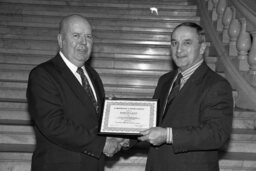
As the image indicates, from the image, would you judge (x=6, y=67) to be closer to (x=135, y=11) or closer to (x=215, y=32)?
(x=135, y=11)

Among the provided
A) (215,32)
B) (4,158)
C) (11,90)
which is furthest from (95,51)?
(4,158)

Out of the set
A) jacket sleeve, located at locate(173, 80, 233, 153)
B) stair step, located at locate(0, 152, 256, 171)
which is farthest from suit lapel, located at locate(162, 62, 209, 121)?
stair step, located at locate(0, 152, 256, 171)

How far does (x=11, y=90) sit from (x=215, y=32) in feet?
10.8

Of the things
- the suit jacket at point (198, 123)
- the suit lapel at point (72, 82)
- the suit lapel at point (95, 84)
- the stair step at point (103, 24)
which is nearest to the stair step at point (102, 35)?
the stair step at point (103, 24)

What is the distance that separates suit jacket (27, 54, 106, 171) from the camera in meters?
2.44

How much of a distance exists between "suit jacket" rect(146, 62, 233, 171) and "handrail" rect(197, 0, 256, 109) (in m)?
2.35

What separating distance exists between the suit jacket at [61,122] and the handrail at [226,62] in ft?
8.83

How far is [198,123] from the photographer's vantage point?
2410mm

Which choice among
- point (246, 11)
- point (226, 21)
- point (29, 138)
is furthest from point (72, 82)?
point (226, 21)

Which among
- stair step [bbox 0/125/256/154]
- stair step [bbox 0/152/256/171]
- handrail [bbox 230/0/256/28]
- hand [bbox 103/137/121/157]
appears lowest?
stair step [bbox 0/152/256/171]

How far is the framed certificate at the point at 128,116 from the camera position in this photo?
102 inches

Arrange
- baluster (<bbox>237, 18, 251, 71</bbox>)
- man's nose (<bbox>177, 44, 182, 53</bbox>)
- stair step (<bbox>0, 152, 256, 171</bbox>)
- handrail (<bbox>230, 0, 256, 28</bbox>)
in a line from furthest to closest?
baluster (<bbox>237, 18, 251, 71</bbox>)
handrail (<bbox>230, 0, 256, 28</bbox>)
stair step (<bbox>0, 152, 256, 171</bbox>)
man's nose (<bbox>177, 44, 182, 53</bbox>)

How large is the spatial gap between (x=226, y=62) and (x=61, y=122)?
3.49 meters

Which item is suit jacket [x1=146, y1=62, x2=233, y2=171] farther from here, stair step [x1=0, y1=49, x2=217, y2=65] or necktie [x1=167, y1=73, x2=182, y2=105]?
stair step [x1=0, y1=49, x2=217, y2=65]
